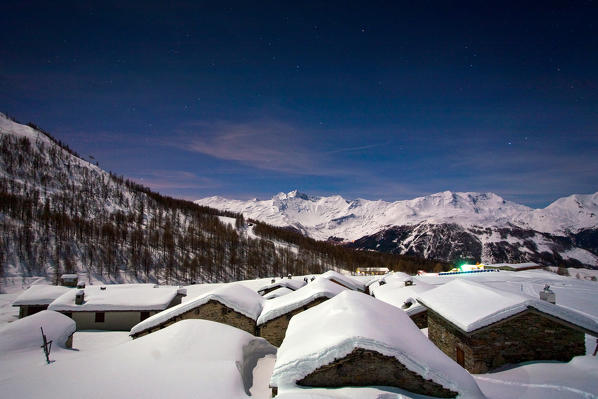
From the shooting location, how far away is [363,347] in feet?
33.4

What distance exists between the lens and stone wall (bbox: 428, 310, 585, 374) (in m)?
14.9

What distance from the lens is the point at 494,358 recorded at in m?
15.1

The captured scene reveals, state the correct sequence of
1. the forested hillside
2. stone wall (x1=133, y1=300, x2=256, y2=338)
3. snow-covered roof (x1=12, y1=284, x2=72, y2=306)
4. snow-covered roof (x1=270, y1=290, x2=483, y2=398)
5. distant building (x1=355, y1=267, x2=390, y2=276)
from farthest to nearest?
distant building (x1=355, y1=267, x2=390, y2=276) < the forested hillside < snow-covered roof (x1=12, y1=284, x2=72, y2=306) < stone wall (x1=133, y1=300, x2=256, y2=338) < snow-covered roof (x1=270, y1=290, x2=483, y2=398)

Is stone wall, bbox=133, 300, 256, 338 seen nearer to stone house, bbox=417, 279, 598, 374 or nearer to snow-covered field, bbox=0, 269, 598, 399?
snow-covered field, bbox=0, 269, 598, 399

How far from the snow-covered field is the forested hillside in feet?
285

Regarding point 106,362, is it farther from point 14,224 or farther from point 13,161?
point 13,161

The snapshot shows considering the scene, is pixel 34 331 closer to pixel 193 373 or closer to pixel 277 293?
pixel 193 373

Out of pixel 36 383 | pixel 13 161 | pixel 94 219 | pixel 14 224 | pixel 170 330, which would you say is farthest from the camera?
pixel 13 161

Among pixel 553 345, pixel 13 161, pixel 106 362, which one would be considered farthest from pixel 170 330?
pixel 13 161

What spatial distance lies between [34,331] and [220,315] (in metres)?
12.0

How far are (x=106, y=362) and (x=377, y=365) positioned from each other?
37.4 feet

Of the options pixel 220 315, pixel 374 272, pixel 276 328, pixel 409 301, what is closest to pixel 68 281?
pixel 220 315

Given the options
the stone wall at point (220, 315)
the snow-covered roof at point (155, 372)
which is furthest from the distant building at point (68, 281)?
the snow-covered roof at point (155, 372)

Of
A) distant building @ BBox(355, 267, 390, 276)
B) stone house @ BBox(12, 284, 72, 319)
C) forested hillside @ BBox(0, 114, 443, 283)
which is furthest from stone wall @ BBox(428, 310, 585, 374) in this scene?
forested hillside @ BBox(0, 114, 443, 283)
